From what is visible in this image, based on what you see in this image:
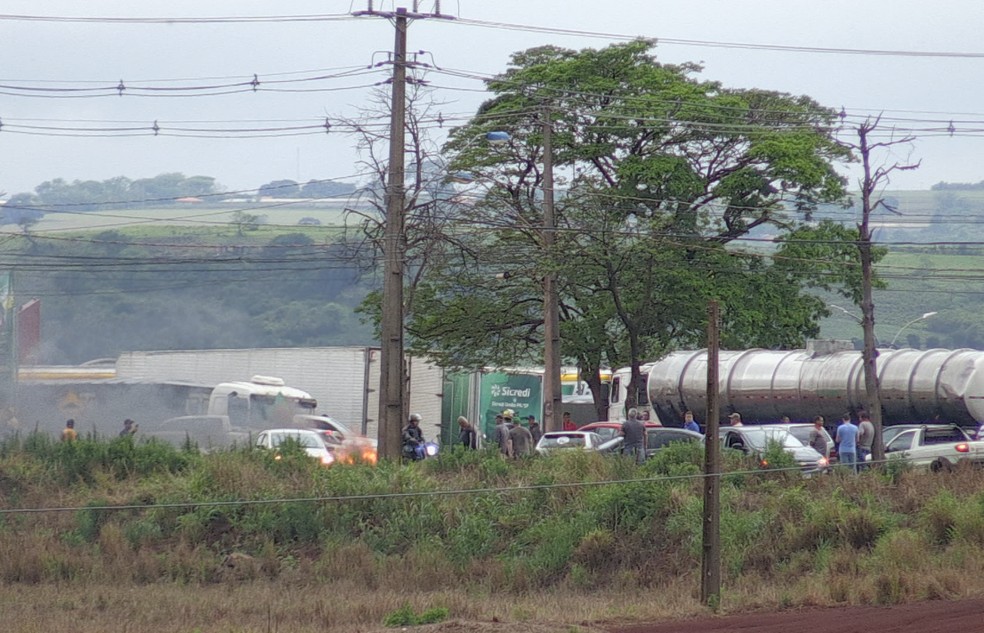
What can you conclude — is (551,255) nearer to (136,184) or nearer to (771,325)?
(771,325)

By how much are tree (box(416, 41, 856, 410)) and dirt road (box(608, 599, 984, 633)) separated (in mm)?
22240

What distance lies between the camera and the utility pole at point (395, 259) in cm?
2545

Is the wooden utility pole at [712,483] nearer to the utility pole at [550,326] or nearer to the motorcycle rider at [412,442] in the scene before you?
the motorcycle rider at [412,442]

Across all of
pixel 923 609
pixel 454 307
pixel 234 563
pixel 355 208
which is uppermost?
pixel 355 208

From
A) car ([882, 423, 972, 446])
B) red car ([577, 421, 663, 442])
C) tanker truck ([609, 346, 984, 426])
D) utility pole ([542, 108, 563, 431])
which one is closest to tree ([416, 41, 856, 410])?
tanker truck ([609, 346, 984, 426])

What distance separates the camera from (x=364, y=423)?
39.1 m

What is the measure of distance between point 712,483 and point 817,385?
18.1 metres

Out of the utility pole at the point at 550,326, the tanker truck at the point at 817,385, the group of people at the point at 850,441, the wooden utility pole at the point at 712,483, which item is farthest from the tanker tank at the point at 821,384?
the wooden utility pole at the point at 712,483

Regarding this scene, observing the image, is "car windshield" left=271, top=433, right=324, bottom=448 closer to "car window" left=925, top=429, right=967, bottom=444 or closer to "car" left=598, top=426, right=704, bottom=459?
"car" left=598, top=426, right=704, bottom=459

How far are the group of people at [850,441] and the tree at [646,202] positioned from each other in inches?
411

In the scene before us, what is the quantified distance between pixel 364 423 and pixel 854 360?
48.9 ft

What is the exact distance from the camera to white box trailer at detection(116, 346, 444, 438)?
39219 mm

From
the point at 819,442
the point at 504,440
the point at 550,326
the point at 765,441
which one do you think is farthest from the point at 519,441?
the point at 819,442

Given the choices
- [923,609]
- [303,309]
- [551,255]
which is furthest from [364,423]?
[303,309]
